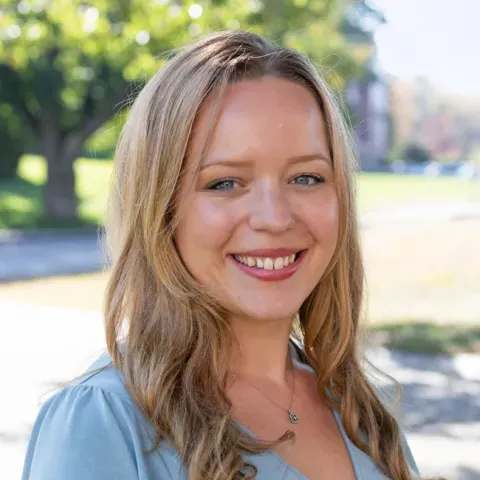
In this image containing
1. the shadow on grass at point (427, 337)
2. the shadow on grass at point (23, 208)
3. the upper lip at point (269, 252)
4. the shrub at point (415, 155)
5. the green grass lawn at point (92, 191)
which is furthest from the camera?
the shrub at point (415, 155)

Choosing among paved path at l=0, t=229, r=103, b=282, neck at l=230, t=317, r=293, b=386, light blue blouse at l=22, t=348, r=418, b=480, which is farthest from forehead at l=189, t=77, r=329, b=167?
paved path at l=0, t=229, r=103, b=282

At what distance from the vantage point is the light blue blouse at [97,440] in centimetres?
150

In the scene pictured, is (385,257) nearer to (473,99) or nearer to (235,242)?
(235,242)

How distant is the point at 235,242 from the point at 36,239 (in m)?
19.7

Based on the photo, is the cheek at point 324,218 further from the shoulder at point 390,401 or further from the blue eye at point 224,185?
the shoulder at point 390,401

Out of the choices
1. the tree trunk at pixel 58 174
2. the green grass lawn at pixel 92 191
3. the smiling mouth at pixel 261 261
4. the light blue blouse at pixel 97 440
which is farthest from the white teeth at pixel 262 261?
the tree trunk at pixel 58 174

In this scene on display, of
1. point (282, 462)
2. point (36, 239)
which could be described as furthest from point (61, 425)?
point (36, 239)

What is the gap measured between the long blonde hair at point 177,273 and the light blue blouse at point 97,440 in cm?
3

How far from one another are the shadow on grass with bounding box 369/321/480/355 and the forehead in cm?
612

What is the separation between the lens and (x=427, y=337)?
8898 mm

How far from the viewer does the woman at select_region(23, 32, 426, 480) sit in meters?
1.65

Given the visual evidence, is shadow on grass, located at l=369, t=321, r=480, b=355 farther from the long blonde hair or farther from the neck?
the long blonde hair

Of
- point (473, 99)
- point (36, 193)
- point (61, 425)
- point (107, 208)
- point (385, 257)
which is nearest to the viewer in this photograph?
point (61, 425)

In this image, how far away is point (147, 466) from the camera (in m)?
1.56
